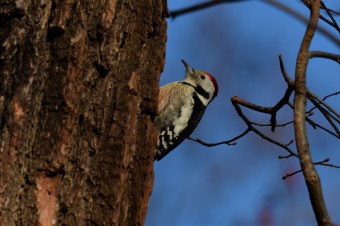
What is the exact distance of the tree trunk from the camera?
2105 mm

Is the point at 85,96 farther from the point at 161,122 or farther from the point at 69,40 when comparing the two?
the point at 161,122

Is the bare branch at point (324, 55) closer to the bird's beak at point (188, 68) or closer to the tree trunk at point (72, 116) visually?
the tree trunk at point (72, 116)

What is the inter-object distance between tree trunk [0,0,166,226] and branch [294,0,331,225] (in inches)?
27.1

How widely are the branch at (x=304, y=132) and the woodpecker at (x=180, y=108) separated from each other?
2.05 metres

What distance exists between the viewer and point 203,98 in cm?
489

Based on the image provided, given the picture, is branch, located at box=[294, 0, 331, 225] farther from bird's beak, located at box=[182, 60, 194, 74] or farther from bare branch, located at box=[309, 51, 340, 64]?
bird's beak, located at box=[182, 60, 194, 74]

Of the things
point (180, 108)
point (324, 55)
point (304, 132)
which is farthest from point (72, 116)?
point (180, 108)

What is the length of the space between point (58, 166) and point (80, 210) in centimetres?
17

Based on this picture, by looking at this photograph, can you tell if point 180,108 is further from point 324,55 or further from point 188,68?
point 324,55

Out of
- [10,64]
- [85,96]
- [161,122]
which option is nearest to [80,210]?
[85,96]

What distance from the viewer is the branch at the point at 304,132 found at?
155cm

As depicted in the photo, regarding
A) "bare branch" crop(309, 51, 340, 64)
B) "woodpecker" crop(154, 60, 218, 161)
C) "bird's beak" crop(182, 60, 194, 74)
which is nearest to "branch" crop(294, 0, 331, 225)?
"bare branch" crop(309, 51, 340, 64)

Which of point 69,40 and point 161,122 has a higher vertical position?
point 161,122

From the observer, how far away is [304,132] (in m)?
1.79
